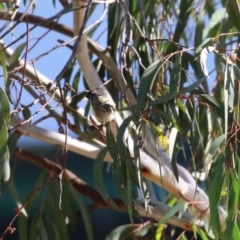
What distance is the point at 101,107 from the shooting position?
1181 millimetres

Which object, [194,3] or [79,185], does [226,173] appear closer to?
[79,185]

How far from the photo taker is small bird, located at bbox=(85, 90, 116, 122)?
3.84 feet

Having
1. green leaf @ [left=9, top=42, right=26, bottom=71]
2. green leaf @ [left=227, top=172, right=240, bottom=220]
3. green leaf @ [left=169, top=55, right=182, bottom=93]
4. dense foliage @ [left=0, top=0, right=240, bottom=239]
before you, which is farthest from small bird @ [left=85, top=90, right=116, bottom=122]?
green leaf @ [left=9, top=42, right=26, bottom=71]

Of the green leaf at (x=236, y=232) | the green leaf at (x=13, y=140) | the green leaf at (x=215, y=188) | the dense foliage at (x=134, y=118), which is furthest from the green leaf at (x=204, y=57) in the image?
the green leaf at (x=13, y=140)

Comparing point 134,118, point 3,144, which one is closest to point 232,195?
point 134,118

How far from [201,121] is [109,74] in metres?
0.27

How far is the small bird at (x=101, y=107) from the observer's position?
1.17 meters

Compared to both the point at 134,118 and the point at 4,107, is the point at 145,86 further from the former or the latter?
the point at 4,107

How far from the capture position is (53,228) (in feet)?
4.75

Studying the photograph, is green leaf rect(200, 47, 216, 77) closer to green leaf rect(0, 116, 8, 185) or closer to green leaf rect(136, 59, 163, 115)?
green leaf rect(136, 59, 163, 115)

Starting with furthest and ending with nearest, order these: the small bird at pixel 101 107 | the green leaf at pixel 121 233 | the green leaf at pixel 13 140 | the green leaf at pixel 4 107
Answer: the green leaf at pixel 121 233
the green leaf at pixel 13 140
the small bird at pixel 101 107
the green leaf at pixel 4 107

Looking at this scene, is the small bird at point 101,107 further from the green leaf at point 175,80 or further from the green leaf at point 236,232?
the green leaf at point 236,232

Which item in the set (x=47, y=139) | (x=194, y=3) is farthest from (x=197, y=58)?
(x=194, y=3)

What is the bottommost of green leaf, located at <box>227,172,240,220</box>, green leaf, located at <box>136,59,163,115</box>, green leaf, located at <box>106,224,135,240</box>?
green leaf, located at <box>106,224,135,240</box>
